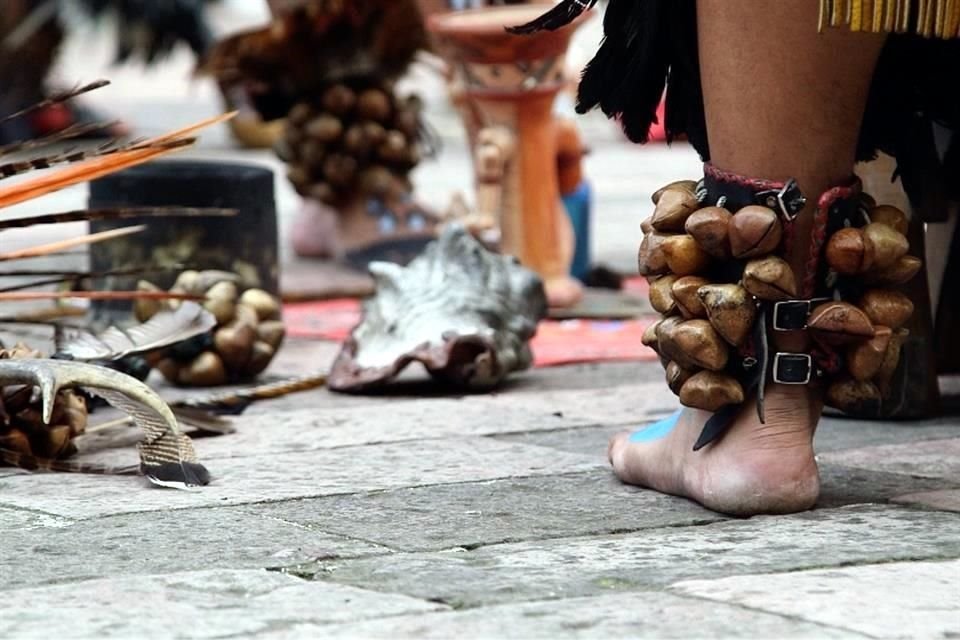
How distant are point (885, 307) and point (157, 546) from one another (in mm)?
929

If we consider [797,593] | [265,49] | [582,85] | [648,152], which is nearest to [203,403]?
[582,85]

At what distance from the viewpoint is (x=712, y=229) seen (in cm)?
230

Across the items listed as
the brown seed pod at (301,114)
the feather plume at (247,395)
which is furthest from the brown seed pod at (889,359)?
the brown seed pod at (301,114)

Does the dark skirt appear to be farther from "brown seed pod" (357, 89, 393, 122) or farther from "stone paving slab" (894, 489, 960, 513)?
"brown seed pod" (357, 89, 393, 122)

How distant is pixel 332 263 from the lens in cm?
547

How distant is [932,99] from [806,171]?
0.30 m

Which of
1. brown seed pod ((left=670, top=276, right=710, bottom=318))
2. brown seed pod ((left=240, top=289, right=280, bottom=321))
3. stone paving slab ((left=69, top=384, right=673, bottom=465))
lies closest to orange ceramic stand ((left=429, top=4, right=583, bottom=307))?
brown seed pod ((left=240, top=289, right=280, bottom=321))

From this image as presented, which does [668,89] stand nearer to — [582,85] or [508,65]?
[582,85]

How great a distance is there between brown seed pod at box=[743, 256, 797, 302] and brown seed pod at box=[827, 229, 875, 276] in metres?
0.06

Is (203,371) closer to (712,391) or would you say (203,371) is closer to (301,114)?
(712,391)

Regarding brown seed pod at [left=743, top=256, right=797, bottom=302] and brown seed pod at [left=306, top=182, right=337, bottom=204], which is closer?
brown seed pod at [left=743, top=256, right=797, bottom=302]

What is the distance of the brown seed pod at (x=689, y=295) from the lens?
7.64ft

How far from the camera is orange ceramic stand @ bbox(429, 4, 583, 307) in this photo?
14.7ft

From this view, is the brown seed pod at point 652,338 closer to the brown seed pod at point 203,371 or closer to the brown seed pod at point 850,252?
the brown seed pod at point 850,252
